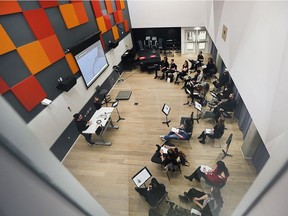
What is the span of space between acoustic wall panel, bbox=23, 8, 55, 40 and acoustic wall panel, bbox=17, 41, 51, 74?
319 millimetres

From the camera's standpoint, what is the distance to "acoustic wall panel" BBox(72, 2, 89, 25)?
21.6 ft

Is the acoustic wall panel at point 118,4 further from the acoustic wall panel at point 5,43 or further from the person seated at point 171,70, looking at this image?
the acoustic wall panel at point 5,43

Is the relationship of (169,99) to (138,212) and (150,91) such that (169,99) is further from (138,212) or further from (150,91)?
(138,212)

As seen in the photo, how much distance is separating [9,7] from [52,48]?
1443mm

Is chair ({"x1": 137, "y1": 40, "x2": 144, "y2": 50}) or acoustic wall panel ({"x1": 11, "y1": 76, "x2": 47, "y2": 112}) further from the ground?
acoustic wall panel ({"x1": 11, "y1": 76, "x2": 47, "y2": 112})

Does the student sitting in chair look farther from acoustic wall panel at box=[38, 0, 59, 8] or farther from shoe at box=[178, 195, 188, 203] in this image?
acoustic wall panel at box=[38, 0, 59, 8]

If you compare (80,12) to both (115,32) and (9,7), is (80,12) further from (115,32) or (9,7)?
(115,32)

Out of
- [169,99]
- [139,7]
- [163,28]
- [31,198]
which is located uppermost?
[31,198]

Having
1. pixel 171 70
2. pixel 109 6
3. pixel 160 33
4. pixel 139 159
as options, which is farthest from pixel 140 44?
pixel 139 159

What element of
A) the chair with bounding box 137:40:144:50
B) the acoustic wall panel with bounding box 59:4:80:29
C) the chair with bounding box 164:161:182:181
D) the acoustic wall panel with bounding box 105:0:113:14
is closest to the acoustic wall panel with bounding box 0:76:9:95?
the acoustic wall panel with bounding box 59:4:80:29

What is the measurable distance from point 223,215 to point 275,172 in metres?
4.07

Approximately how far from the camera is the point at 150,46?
13.2m

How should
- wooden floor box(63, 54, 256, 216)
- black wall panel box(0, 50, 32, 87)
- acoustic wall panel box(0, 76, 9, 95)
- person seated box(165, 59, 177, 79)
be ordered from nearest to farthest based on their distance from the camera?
acoustic wall panel box(0, 76, 9, 95) → black wall panel box(0, 50, 32, 87) → wooden floor box(63, 54, 256, 216) → person seated box(165, 59, 177, 79)

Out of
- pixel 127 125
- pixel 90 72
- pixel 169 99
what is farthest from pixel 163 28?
pixel 127 125
